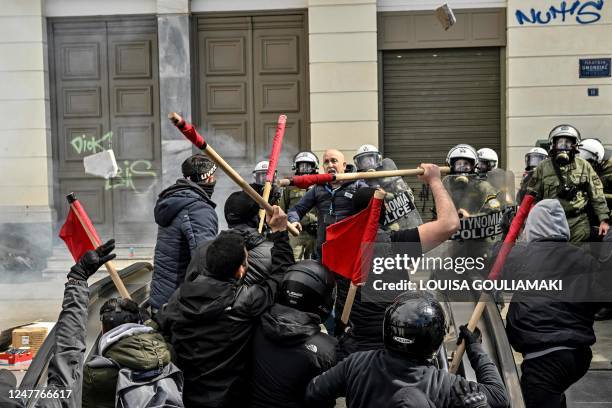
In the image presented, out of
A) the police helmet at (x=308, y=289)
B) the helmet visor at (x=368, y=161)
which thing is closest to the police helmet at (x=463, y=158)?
the helmet visor at (x=368, y=161)

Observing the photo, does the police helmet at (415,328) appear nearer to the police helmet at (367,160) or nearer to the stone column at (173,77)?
the police helmet at (367,160)

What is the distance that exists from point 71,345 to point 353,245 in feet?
5.32

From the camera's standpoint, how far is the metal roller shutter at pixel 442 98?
11.5 metres

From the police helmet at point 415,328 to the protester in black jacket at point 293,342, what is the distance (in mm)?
632

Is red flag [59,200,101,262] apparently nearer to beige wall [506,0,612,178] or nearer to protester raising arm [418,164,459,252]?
protester raising arm [418,164,459,252]

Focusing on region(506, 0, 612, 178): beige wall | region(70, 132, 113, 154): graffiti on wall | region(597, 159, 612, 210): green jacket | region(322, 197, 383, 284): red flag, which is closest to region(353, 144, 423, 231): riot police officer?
region(322, 197, 383, 284): red flag

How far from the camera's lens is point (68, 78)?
39.1 ft

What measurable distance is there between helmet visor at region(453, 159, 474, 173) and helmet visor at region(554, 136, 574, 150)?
915mm

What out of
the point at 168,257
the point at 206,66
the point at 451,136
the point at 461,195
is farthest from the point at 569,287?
the point at 206,66

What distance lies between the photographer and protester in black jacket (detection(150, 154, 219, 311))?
5.00 meters

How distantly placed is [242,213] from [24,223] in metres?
8.13

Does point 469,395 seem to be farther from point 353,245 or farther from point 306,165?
point 306,165

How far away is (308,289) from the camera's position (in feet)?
11.6

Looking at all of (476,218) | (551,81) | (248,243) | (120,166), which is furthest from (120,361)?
(551,81)
